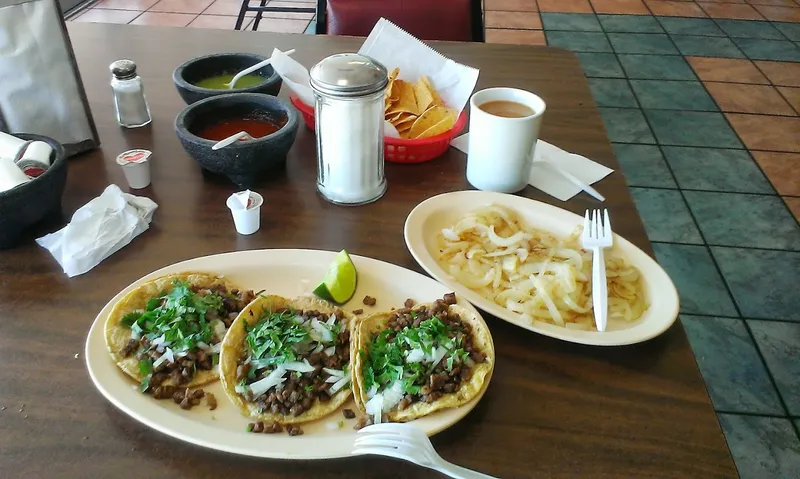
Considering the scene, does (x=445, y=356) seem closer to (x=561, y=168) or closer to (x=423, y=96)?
(x=561, y=168)

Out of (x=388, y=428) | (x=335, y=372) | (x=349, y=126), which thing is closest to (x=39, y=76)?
(x=349, y=126)

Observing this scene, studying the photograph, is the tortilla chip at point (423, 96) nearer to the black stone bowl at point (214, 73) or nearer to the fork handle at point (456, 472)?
the black stone bowl at point (214, 73)

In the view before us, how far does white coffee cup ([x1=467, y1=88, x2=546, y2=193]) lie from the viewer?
1072 millimetres

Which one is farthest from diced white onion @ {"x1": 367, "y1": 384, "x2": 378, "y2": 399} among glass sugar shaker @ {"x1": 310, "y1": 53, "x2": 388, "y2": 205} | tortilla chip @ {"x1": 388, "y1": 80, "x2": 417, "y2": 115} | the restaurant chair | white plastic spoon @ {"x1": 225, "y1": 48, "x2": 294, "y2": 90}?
the restaurant chair

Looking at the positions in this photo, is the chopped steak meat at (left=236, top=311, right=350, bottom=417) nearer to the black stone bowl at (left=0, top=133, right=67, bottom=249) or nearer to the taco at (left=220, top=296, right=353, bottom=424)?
the taco at (left=220, top=296, right=353, bottom=424)

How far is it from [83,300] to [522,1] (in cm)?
430

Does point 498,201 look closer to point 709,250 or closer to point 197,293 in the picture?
point 197,293

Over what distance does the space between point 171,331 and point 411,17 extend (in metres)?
1.43

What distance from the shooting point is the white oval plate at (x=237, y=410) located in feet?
2.26

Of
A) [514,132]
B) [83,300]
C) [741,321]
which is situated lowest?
[741,321]

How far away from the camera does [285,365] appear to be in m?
0.76

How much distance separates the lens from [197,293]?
86 centimetres

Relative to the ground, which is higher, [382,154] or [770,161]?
[382,154]

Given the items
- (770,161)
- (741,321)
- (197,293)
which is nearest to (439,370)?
(197,293)
